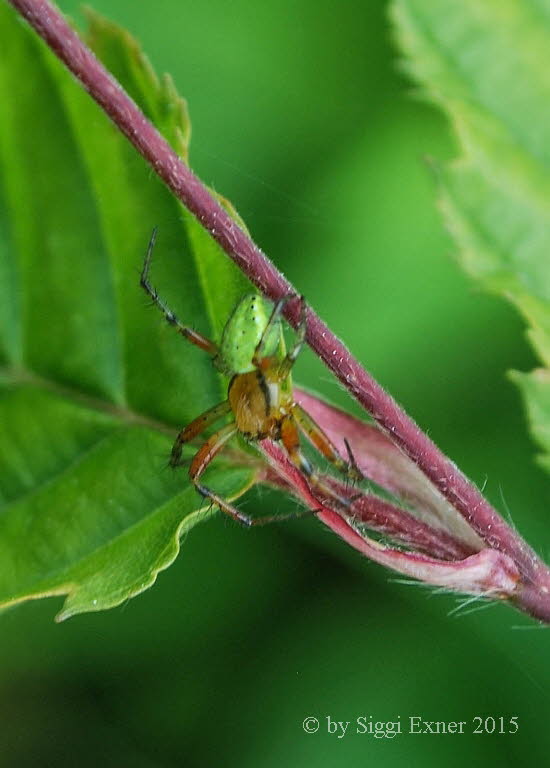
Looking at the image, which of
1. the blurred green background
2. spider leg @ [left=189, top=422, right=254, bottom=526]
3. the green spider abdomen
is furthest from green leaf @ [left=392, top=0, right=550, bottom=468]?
the blurred green background

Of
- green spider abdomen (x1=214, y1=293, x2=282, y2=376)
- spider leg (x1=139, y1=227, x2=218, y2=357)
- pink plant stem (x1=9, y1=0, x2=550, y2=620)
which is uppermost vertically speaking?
spider leg (x1=139, y1=227, x2=218, y2=357)

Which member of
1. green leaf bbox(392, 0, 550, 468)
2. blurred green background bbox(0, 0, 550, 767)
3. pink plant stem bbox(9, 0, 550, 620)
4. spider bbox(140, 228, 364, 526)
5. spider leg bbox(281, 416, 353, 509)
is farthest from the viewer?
blurred green background bbox(0, 0, 550, 767)

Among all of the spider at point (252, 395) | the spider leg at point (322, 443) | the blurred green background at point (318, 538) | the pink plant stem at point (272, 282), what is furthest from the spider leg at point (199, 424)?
the blurred green background at point (318, 538)

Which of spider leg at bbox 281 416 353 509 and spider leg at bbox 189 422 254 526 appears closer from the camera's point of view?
spider leg at bbox 281 416 353 509

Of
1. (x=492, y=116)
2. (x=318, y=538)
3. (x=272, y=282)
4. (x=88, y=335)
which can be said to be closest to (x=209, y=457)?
(x=88, y=335)

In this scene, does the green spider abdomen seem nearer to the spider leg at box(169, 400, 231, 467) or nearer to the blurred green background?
the spider leg at box(169, 400, 231, 467)

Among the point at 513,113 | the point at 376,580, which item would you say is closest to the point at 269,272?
the point at 513,113

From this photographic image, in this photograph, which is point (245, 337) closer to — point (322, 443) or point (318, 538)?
point (322, 443)
